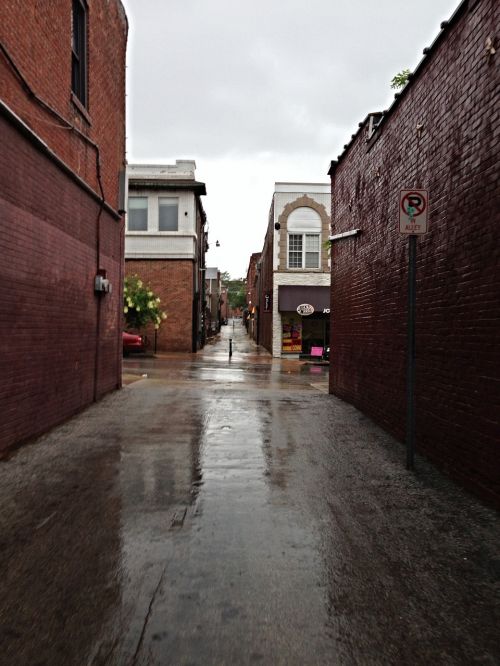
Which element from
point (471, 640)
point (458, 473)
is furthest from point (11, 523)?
point (458, 473)

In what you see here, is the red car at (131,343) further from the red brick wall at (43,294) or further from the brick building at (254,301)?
A: the brick building at (254,301)

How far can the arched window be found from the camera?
31016mm

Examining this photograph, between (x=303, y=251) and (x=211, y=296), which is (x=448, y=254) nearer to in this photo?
(x=303, y=251)

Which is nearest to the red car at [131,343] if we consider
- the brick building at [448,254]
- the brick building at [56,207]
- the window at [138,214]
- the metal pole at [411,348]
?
the window at [138,214]

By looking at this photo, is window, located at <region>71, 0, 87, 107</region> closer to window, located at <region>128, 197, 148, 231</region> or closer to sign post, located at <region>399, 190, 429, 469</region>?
sign post, located at <region>399, 190, 429, 469</region>

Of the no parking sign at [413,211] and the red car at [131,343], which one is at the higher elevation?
the no parking sign at [413,211]

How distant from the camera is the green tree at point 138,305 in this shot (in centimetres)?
2577

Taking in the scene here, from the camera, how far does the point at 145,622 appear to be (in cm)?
295

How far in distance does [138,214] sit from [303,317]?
11.4m

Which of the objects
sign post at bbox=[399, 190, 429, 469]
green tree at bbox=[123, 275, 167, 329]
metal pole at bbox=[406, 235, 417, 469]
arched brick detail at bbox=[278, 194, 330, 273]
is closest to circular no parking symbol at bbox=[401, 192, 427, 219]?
sign post at bbox=[399, 190, 429, 469]

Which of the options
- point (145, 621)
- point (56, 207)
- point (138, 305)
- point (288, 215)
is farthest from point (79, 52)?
point (288, 215)

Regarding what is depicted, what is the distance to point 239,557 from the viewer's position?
150 inches

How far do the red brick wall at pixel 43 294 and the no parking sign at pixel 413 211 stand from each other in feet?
15.5

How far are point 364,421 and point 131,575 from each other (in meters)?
6.59
